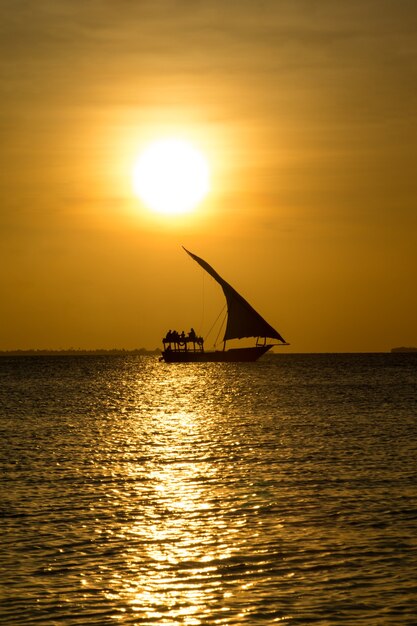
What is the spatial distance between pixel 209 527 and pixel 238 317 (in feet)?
502

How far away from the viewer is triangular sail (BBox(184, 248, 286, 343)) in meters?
177

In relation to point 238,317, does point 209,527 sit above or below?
below

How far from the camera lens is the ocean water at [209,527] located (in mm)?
18250

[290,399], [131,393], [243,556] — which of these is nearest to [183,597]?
[243,556]

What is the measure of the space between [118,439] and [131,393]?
2380 inches

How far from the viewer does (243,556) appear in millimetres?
22047

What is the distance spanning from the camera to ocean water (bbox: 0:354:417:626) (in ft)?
59.9

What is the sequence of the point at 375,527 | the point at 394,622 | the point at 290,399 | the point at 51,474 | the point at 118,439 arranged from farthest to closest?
the point at 290,399 < the point at 118,439 < the point at 51,474 < the point at 375,527 < the point at 394,622

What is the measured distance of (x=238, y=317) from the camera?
178 metres

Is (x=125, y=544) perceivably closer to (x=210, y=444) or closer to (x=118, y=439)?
(x=210, y=444)

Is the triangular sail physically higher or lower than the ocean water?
higher

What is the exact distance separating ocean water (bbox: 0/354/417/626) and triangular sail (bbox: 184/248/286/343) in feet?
395

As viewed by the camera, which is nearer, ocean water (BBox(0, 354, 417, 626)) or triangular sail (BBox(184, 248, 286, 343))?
ocean water (BBox(0, 354, 417, 626))

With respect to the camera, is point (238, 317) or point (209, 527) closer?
point (209, 527)
